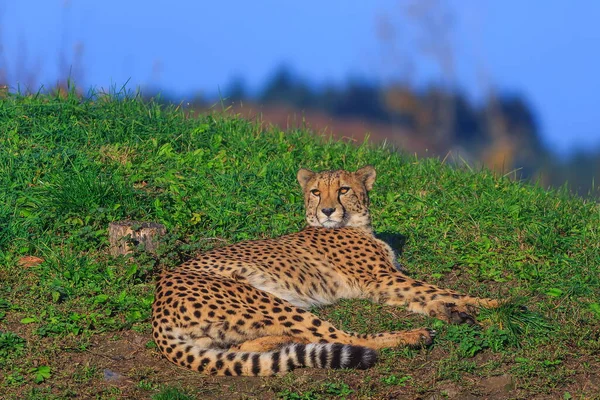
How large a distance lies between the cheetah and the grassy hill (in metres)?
0.10

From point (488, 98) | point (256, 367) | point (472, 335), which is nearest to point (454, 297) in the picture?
point (472, 335)

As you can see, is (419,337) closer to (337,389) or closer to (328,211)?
(337,389)

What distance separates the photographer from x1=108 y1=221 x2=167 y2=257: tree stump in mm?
5934

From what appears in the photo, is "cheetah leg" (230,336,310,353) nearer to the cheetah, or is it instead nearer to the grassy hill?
the cheetah

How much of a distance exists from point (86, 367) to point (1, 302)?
1021 millimetres

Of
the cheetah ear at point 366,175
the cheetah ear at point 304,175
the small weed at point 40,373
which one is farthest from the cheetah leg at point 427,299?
the small weed at point 40,373

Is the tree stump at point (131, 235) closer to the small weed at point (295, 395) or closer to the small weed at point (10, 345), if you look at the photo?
the small weed at point (10, 345)

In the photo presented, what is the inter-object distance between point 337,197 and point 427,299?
0.97 meters

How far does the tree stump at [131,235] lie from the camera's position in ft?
19.5

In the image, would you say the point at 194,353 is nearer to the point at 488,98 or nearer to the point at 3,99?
the point at 3,99

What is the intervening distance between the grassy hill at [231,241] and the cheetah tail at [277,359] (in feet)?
0.19

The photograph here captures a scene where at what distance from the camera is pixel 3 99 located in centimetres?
832

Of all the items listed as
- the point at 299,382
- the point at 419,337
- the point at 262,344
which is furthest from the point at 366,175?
the point at 299,382

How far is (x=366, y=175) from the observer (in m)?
6.18
